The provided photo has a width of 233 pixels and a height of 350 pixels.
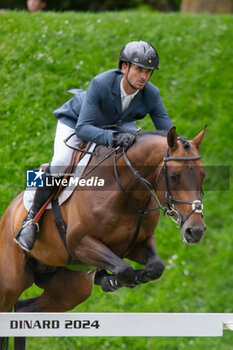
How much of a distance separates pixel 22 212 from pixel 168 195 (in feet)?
5.45

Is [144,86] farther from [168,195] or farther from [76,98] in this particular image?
[168,195]

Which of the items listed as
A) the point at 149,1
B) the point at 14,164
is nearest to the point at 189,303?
the point at 14,164

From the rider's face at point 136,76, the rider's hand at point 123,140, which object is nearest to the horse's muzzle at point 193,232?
the rider's hand at point 123,140

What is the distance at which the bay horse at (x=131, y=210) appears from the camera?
407 centimetres

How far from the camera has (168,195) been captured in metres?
4.14

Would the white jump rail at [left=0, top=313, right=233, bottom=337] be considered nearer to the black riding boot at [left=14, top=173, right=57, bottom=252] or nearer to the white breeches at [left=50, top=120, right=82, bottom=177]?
the black riding boot at [left=14, top=173, right=57, bottom=252]

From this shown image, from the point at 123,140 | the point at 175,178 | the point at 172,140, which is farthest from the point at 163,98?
the point at 175,178

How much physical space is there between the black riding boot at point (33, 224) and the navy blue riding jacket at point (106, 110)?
0.59 meters

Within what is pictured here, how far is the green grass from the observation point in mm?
7945

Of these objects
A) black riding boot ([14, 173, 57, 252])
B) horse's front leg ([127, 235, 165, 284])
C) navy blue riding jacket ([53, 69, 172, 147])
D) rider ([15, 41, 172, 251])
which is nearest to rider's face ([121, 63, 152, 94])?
rider ([15, 41, 172, 251])

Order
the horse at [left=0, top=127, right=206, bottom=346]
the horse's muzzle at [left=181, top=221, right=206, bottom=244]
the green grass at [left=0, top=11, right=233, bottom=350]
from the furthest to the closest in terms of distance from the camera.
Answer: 1. the green grass at [left=0, top=11, right=233, bottom=350]
2. the horse at [left=0, top=127, right=206, bottom=346]
3. the horse's muzzle at [left=181, top=221, right=206, bottom=244]

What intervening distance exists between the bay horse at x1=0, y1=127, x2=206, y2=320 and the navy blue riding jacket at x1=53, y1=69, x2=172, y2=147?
0.22m

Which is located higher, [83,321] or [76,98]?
[76,98]

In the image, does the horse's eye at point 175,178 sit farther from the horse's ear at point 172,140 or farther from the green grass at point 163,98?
the green grass at point 163,98
